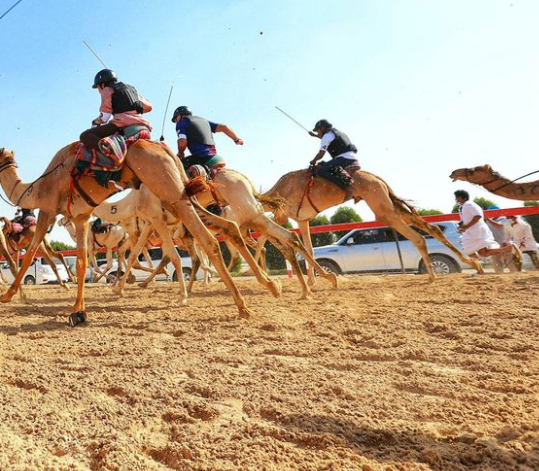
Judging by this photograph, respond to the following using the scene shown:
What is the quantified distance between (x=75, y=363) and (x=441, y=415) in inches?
94.6

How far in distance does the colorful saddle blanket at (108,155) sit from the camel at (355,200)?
3808 mm

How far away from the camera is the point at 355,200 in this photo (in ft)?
31.3

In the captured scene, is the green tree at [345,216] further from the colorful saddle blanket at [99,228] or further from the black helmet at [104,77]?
the black helmet at [104,77]

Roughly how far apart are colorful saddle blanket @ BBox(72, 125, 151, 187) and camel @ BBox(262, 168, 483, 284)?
3808 millimetres

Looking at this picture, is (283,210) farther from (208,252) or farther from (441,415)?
(441,415)

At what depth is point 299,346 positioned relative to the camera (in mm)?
3643

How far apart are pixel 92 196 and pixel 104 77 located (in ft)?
4.83

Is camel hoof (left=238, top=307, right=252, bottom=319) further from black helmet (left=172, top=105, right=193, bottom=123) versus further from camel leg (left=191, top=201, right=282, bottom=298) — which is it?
black helmet (left=172, top=105, right=193, bottom=123)

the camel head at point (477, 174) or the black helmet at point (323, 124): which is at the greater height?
the black helmet at point (323, 124)

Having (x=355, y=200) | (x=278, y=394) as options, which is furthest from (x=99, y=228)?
(x=278, y=394)

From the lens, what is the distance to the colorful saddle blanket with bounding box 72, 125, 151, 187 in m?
5.23

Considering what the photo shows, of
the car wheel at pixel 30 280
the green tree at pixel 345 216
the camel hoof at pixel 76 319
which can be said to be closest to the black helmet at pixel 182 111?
the camel hoof at pixel 76 319

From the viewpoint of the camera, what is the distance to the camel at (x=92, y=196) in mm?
5316

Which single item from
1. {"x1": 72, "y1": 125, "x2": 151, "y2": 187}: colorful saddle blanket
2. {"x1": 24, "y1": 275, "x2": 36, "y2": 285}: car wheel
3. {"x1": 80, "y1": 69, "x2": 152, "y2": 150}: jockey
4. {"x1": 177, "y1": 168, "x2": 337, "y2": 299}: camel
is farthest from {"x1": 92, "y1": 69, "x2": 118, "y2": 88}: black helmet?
{"x1": 24, "y1": 275, "x2": 36, "y2": 285}: car wheel
